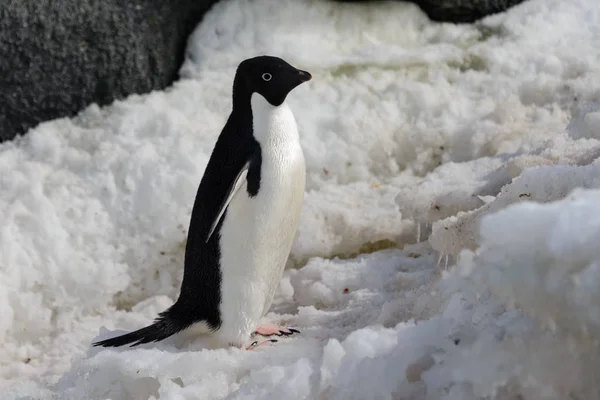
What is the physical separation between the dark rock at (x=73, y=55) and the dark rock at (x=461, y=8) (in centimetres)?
103

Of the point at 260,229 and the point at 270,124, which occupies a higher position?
the point at 270,124

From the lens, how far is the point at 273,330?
204cm

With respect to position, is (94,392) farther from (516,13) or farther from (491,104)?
(516,13)

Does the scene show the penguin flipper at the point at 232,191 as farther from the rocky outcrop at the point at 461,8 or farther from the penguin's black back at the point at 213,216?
the rocky outcrop at the point at 461,8

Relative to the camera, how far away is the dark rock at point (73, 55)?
3010mm

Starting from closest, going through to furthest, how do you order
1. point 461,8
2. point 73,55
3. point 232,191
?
point 232,191 → point 73,55 → point 461,8

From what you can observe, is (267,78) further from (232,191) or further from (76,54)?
(76,54)

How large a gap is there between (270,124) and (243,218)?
26 centimetres

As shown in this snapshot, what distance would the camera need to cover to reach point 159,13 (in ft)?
11.0

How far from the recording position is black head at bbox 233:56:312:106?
2.00 m

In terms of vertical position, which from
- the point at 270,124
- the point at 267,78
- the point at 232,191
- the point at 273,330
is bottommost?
the point at 273,330

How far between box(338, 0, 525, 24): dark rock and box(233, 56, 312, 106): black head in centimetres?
175

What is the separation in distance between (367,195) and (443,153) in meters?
0.40

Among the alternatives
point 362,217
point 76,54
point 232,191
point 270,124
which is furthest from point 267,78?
point 76,54
